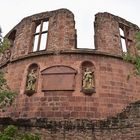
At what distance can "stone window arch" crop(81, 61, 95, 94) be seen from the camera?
13.8 metres

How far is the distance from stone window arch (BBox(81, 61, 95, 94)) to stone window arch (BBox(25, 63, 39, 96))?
2211 millimetres

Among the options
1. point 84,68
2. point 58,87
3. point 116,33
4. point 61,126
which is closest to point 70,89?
point 58,87

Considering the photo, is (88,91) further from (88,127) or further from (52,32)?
(52,32)

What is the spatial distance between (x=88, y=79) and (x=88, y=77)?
10 cm

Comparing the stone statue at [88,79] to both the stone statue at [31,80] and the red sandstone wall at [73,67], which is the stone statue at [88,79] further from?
the stone statue at [31,80]

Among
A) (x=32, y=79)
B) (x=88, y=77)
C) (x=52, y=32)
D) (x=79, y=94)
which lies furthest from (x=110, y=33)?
(x=32, y=79)

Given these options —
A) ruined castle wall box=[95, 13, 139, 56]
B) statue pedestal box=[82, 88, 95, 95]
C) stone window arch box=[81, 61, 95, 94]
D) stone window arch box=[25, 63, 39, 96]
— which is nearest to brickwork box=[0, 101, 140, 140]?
statue pedestal box=[82, 88, 95, 95]

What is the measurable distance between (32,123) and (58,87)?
347cm

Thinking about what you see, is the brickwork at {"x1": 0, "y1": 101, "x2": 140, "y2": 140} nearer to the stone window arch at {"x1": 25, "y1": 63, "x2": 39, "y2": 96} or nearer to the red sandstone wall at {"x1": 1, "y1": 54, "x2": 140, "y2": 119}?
the red sandstone wall at {"x1": 1, "y1": 54, "x2": 140, "y2": 119}

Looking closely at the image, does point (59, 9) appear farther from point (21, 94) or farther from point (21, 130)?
point (21, 130)

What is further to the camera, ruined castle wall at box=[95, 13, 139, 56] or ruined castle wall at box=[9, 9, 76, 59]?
ruined castle wall at box=[95, 13, 139, 56]

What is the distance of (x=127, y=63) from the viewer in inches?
607

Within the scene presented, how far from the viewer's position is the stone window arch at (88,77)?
13.8 m

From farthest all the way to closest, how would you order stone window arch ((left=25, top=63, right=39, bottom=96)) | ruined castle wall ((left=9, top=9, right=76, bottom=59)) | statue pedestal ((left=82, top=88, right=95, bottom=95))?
ruined castle wall ((left=9, top=9, right=76, bottom=59)) < stone window arch ((left=25, top=63, right=39, bottom=96)) < statue pedestal ((left=82, top=88, right=95, bottom=95))
